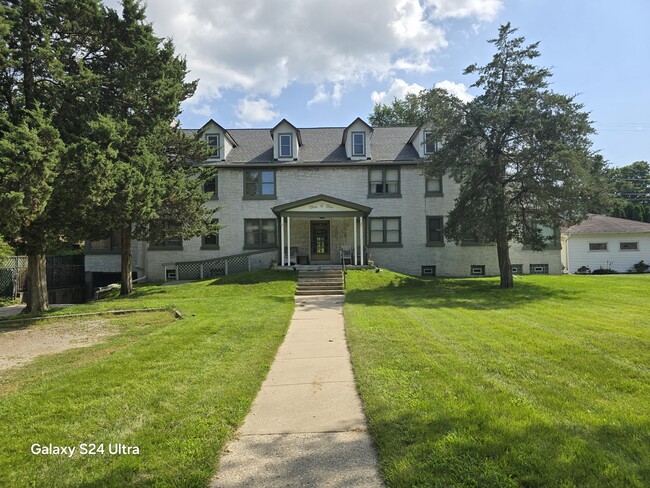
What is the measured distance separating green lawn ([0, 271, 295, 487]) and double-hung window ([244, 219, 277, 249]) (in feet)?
47.8

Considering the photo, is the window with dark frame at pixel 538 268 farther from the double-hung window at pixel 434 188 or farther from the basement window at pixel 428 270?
the double-hung window at pixel 434 188

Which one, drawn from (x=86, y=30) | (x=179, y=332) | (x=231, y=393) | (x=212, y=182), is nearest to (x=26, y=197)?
(x=179, y=332)

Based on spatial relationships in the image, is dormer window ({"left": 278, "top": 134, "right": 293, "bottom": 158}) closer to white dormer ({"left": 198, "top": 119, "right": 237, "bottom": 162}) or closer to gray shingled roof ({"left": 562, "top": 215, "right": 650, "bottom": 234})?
white dormer ({"left": 198, "top": 119, "right": 237, "bottom": 162})

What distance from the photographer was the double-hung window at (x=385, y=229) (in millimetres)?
23375

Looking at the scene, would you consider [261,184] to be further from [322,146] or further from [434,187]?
[434,187]

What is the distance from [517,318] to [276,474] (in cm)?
850

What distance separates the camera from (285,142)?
23641mm

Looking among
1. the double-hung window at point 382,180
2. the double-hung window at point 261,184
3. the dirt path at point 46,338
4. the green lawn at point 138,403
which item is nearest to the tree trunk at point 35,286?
the dirt path at point 46,338

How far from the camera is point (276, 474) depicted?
2973mm

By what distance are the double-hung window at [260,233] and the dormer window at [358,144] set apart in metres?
6.50

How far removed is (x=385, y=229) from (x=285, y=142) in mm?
8096

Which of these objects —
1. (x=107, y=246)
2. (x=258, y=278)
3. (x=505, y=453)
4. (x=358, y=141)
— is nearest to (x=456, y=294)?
(x=258, y=278)

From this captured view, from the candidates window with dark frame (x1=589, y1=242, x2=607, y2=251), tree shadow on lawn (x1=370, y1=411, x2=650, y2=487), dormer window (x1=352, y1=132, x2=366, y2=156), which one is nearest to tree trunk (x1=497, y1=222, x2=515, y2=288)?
dormer window (x1=352, y1=132, x2=366, y2=156)

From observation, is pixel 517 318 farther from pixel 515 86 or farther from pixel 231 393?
pixel 515 86
